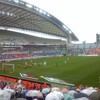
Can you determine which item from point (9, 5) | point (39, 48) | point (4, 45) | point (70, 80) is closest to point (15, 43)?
point (4, 45)

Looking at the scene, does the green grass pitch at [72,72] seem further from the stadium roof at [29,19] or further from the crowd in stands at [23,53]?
the crowd in stands at [23,53]

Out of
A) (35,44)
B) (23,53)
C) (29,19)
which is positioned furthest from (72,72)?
(35,44)

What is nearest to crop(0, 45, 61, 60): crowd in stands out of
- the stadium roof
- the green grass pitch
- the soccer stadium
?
the soccer stadium

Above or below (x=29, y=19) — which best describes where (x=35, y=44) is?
below

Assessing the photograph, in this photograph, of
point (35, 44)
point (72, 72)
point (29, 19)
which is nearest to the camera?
point (72, 72)

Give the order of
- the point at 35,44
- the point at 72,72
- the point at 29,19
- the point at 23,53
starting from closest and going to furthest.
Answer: the point at 72,72 → the point at 29,19 → the point at 23,53 → the point at 35,44

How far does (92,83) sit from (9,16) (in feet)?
171

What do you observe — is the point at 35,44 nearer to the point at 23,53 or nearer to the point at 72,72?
the point at 23,53

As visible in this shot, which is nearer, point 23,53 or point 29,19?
point 29,19

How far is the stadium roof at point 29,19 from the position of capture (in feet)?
213

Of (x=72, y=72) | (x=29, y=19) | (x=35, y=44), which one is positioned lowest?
(x=72, y=72)

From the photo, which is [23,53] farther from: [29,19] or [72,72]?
[72,72]

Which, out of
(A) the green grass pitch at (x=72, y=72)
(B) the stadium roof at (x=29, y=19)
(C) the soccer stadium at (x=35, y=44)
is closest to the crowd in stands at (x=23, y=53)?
(C) the soccer stadium at (x=35, y=44)

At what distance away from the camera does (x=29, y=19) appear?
266 ft
